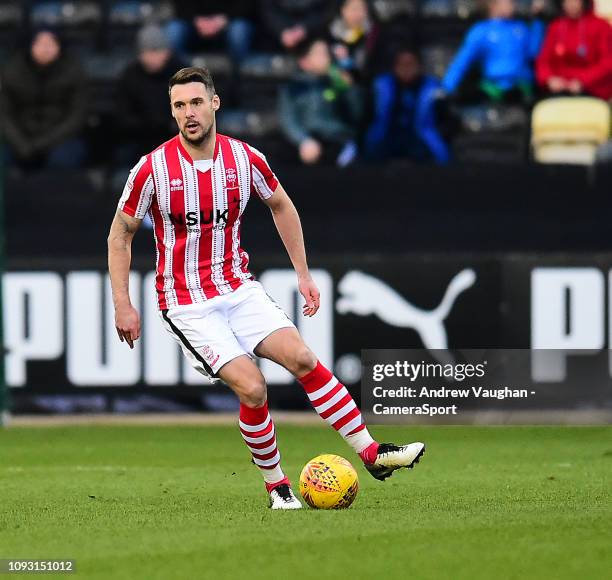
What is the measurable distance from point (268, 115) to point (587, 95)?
114 inches

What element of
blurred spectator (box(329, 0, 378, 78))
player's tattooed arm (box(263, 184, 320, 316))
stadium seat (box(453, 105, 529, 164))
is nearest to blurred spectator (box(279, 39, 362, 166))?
blurred spectator (box(329, 0, 378, 78))

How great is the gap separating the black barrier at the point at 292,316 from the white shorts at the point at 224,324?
194 inches

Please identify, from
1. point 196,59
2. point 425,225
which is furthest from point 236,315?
point 196,59

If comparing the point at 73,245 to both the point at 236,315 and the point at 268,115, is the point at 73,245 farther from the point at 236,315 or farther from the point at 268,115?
the point at 236,315

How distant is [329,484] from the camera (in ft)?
24.3

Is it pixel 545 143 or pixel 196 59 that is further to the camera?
pixel 196 59

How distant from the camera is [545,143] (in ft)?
44.7

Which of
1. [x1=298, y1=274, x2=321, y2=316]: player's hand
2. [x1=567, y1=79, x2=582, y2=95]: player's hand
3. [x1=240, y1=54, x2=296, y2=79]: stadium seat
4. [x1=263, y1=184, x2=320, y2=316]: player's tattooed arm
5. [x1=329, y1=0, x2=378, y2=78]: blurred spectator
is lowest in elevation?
[x1=298, y1=274, x2=321, y2=316]: player's hand

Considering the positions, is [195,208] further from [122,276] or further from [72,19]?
[72,19]

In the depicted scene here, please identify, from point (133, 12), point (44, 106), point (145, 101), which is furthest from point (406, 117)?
point (133, 12)

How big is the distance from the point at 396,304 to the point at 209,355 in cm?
532

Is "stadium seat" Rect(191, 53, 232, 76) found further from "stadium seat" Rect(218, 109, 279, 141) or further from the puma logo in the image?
the puma logo

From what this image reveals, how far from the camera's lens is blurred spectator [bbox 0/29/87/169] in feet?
45.2

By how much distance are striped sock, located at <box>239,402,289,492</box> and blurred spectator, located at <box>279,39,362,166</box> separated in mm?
6381
